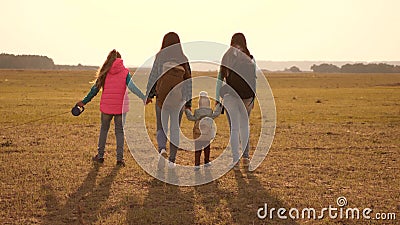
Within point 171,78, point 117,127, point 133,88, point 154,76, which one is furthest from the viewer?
point 117,127

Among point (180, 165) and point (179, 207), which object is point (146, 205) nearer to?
point (179, 207)

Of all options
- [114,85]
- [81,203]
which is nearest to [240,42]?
[114,85]

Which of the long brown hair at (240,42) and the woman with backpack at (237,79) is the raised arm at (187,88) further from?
the long brown hair at (240,42)

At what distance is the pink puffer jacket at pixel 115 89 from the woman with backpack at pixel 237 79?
71.8 inches

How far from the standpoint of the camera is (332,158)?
36.0 feet

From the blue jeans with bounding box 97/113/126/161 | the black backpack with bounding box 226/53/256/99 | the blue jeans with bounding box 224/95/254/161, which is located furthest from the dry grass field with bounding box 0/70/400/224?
the black backpack with bounding box 226/53/256/99

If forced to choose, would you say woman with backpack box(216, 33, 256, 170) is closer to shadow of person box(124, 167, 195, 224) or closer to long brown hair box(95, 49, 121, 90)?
shadow of person box(124, 167, 195, 224)

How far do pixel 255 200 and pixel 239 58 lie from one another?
287 centimetres

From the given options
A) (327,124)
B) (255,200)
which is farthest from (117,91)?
(327,124)

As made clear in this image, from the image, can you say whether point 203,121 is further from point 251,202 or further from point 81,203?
point 81,203

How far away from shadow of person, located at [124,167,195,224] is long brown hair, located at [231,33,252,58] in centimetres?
278

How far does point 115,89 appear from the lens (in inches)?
379

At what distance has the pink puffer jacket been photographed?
379 inches

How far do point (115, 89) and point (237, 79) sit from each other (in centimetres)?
232
